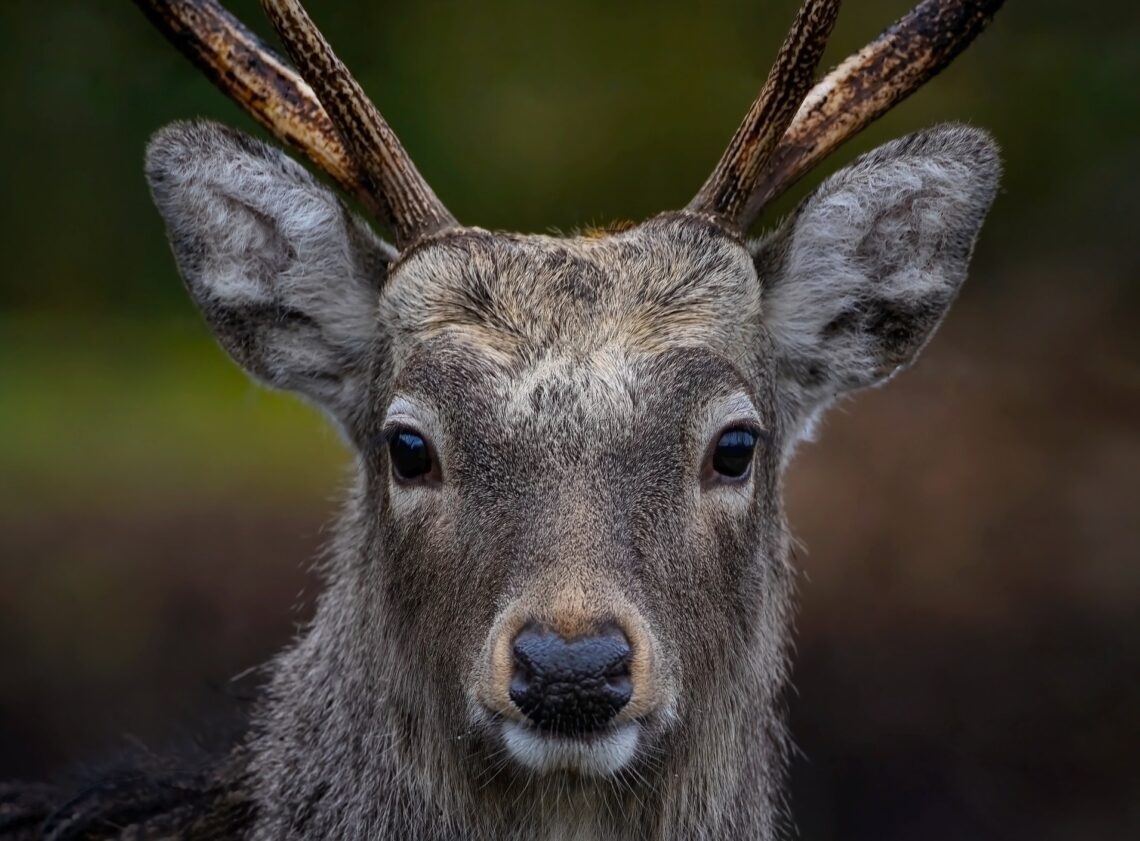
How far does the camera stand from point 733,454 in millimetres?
4887

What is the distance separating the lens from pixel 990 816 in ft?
33.2

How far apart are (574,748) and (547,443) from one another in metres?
0.81

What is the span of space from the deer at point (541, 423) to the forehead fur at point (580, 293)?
0.04 feet

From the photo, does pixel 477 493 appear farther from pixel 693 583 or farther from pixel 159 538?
pixel 159 538

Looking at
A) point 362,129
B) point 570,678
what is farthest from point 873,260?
point 570,678

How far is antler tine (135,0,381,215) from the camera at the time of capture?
542 cm

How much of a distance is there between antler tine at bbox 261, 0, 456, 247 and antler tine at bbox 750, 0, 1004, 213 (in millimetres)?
1034

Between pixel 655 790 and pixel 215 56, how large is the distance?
2598mm

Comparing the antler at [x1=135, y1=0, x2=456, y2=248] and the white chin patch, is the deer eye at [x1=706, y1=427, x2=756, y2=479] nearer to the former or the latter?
the white chin patch

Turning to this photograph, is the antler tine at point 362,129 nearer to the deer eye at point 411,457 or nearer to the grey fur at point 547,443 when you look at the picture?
the grey fur at point 547,443

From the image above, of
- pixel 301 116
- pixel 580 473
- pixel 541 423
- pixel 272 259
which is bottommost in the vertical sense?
pixel 580 473

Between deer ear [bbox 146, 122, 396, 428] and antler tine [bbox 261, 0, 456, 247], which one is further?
deer ear [bbox 146, 122, 396, 428]

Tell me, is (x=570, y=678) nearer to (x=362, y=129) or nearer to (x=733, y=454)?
(x=733, y=454)

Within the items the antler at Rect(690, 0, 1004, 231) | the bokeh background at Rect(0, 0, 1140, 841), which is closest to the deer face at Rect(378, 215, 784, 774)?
the antler at Rect(690, 0, 1004, 231)
